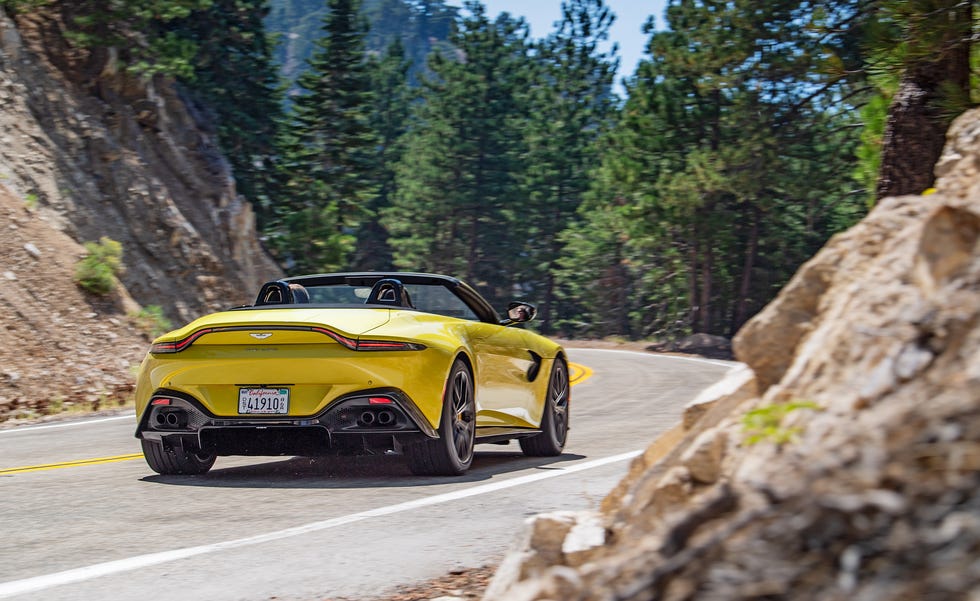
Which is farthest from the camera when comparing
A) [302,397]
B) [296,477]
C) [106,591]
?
[296,477]

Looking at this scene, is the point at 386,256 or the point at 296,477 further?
the point at 386,256

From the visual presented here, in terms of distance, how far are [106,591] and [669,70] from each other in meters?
49.3

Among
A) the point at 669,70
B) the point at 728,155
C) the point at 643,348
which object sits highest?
the point at 669,70

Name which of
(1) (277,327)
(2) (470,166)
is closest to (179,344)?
(1) (277,327)

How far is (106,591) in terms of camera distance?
15.7 feet

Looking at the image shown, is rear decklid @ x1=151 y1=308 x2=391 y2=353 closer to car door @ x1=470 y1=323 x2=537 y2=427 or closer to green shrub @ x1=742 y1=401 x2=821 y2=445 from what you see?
car door @ x1=470 y1=323 x2=537 y2=427

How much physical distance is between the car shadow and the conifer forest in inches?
171

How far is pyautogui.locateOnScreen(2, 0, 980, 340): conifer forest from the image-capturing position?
1474 centimetres

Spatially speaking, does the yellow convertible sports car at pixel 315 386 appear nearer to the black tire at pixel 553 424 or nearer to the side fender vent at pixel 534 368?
the side fender vent at pixel 534 368

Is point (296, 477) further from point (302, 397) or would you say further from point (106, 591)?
point (106, 591)

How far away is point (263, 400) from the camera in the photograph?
26.6ft

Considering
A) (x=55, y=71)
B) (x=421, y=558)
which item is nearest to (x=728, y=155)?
(x=55, y=71)

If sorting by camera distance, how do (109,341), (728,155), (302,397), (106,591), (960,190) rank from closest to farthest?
(960,190) → (106,591) → (302,397) → (109,341) → (728,155)

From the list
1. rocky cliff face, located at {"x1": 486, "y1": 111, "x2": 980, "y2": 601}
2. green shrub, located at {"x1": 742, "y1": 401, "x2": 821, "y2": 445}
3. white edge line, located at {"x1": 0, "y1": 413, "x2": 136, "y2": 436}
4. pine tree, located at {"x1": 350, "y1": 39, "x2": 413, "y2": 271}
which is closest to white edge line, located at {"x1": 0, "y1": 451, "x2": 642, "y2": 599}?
rocky cliff face, located at {"x1": 486, "y1": 111, "x2": 980, "y2": 601}
